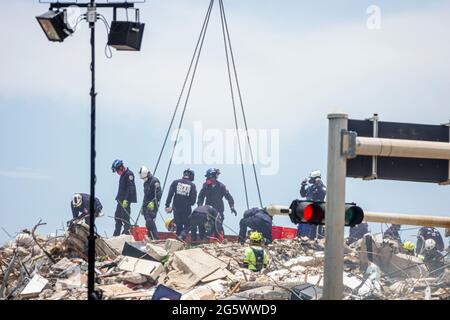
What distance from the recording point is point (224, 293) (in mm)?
15539

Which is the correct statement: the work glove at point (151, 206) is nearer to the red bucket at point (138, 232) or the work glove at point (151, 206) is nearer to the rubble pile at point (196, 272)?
the red bucket at point (138, 232)

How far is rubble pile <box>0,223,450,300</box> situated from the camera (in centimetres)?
1514

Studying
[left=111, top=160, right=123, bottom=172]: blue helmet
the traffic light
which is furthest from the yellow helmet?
the traffic light

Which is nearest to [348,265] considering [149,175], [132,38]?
[149,175]

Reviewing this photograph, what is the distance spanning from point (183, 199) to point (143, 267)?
4.81m

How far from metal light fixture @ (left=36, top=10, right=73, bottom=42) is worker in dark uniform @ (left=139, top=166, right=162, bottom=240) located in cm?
866

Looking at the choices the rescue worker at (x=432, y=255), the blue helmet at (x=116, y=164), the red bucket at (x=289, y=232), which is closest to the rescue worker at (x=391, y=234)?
the rescue worker at (x=432, y=255)

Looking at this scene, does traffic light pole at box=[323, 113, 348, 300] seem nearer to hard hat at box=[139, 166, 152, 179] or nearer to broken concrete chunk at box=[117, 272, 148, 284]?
broken concrete chunk at box=[117, 272, 148, 284]

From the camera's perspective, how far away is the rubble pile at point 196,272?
596 inches

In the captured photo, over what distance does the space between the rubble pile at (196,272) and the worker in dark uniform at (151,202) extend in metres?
1.42
